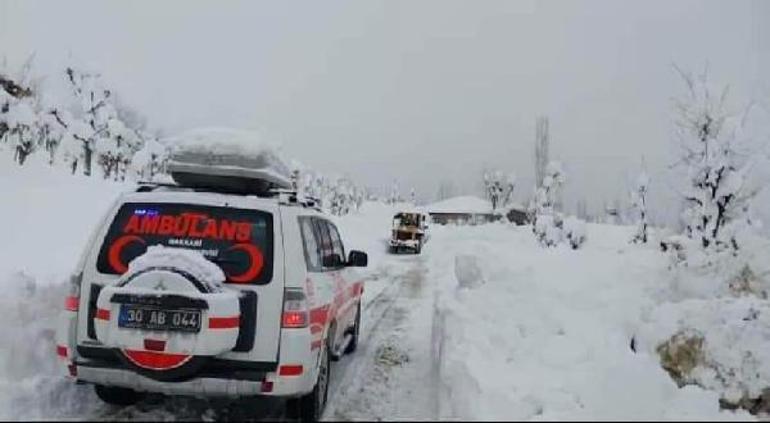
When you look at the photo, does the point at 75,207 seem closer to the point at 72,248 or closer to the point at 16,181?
the point at 16,181

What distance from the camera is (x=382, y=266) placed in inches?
1147

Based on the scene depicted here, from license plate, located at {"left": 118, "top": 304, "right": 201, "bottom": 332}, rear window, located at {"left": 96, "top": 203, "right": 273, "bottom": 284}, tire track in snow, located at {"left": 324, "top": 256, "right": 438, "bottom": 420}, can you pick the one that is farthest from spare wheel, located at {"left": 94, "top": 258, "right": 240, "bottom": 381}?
tire track in snow, located at {"left": 324, "top": 256, "right": 438, "bottom": 420}

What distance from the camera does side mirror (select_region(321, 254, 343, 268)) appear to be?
22.0 ft

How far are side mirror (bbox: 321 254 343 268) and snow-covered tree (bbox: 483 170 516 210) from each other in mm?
83985

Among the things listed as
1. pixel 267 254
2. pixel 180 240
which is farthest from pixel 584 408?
pixel 180 240

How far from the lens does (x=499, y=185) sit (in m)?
91.1

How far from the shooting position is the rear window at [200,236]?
5297 millimetres

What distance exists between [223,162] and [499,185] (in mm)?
86958

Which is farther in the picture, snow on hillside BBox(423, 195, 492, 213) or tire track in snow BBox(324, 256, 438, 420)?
snow on hillside BBox(423, 195, 492, 213)

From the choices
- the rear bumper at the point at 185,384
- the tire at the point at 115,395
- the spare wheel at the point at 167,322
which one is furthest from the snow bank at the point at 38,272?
the spare wheel at the point at 167,322

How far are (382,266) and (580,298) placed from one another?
18608mm

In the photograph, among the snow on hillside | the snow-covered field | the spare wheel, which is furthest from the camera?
the snow on hillside

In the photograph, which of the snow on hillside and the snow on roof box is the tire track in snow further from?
the snow on hillside

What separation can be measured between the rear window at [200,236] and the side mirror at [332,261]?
4.10 feet
